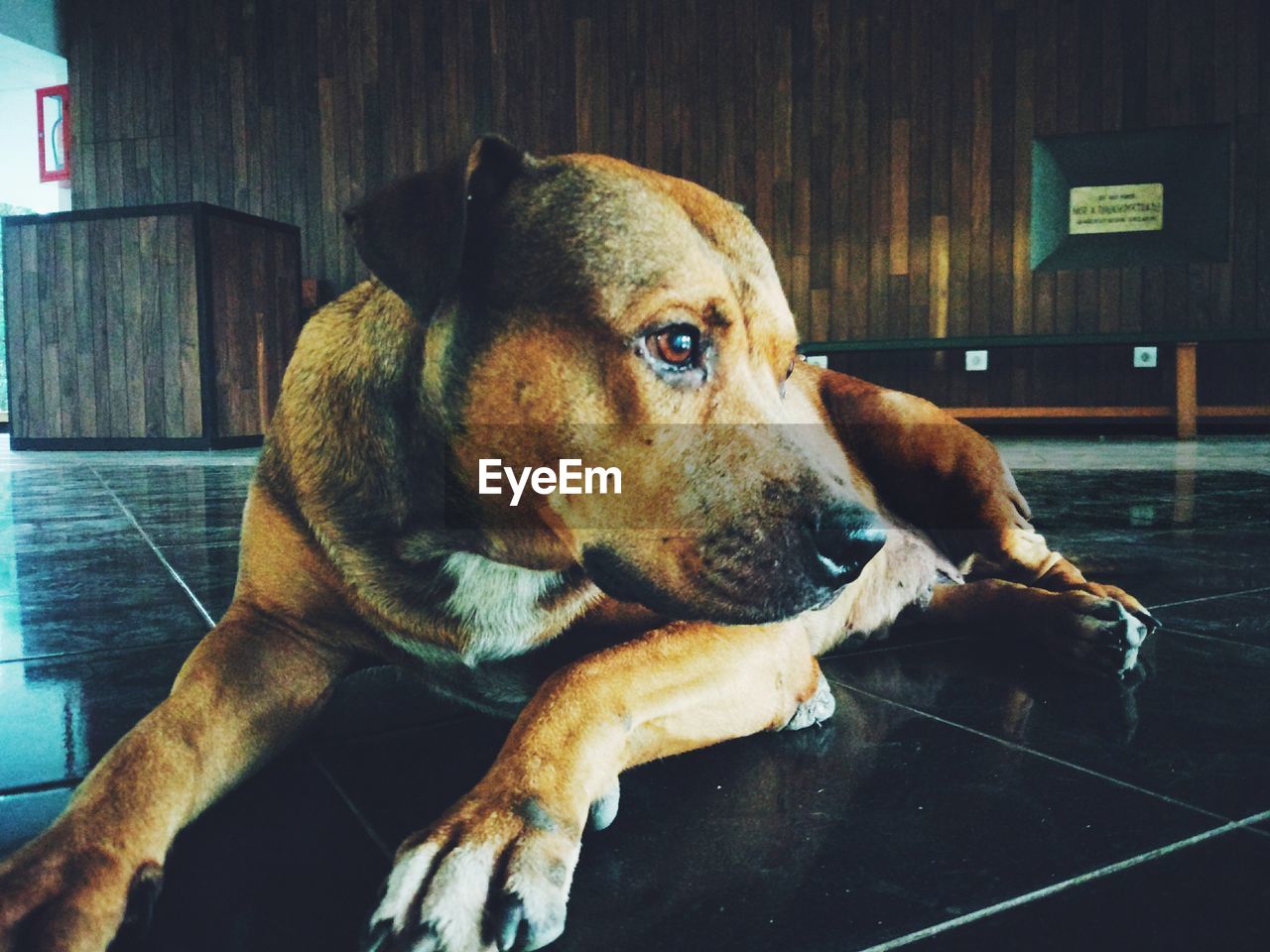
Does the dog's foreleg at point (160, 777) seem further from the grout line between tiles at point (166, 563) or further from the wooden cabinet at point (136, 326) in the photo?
the wooden cabinet at point (136, 326)

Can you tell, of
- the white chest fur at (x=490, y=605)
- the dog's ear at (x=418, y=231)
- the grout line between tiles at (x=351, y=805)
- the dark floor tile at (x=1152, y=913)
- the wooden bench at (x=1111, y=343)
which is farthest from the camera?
the wooden bench at (x=1111, y=343)

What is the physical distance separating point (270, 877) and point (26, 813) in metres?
0.37

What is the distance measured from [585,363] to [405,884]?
65cm

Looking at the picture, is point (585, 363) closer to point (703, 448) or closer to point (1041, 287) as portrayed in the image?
point (703, 448)

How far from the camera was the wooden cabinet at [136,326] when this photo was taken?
8.47 m

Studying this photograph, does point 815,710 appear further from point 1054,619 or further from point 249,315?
point 249,315

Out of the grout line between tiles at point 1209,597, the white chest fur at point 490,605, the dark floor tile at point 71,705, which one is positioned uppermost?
the white chest fur at point 490,605

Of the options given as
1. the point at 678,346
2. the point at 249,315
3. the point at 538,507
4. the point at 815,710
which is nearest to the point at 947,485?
the point at 815,710

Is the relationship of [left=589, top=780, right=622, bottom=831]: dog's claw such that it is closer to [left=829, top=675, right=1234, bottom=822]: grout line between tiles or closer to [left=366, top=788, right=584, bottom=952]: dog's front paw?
[left=366, top=788, right=584, bottom=952]: dog's front paw

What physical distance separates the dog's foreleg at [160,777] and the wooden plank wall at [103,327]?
7.88m

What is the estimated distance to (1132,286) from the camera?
27.4ft

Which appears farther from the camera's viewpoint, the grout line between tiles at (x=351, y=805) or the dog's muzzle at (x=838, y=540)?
the dog's muzzle at (x=838, y=540)

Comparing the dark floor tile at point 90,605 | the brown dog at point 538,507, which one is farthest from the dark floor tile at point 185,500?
the brown dog at point 538,507

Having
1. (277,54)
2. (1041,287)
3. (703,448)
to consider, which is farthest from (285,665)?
(277,54)
